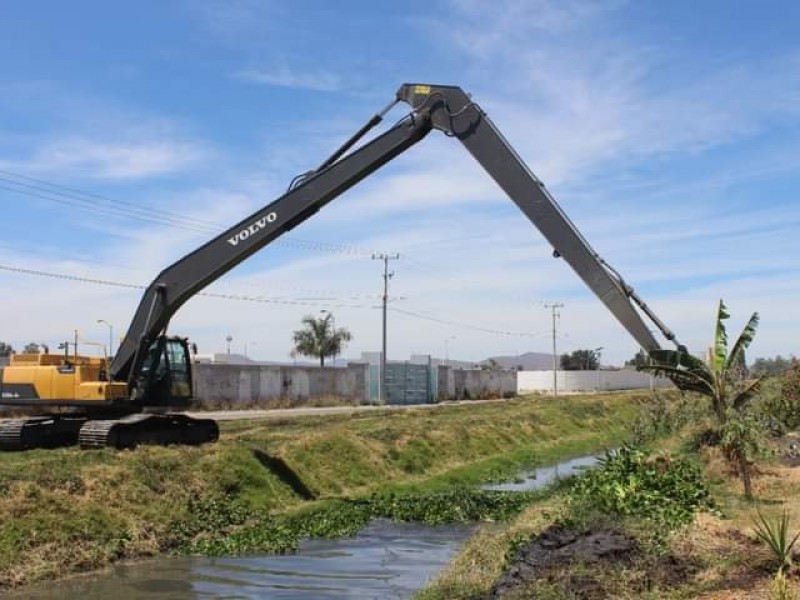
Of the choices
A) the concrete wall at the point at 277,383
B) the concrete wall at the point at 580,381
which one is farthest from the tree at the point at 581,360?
the concrete wall at the point at 277,383

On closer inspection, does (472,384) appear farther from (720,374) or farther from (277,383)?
(720,374)

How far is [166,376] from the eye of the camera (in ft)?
76.5

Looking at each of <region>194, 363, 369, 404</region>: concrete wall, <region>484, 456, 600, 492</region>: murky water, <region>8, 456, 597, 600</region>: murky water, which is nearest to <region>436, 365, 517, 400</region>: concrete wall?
<region>194, 363, 369, 404</region>: concrete wall

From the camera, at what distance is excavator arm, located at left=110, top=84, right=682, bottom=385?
16.8 metres

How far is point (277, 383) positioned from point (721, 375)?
1739 inches

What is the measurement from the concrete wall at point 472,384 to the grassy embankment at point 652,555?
62390 millimetres

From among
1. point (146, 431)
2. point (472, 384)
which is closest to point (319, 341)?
point (472, 384)

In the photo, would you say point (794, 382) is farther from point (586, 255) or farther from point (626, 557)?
point (626, 557)

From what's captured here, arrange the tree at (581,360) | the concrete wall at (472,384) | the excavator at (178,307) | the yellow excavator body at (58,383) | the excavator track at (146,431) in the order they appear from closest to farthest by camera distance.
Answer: the excavator at (178,307) < the excavator track at (146,431) < the yellow excavator body at (58,383) < the concrete wall at (472,384) < the tree at (581,360)

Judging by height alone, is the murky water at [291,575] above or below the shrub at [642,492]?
below

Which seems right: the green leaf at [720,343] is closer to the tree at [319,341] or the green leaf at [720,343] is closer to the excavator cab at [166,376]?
the excavator cab at [166,376]

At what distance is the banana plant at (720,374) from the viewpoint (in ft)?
54.7

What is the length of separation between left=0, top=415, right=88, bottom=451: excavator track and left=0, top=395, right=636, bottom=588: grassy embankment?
3.72 feet

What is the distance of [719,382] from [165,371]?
13.9 metres
